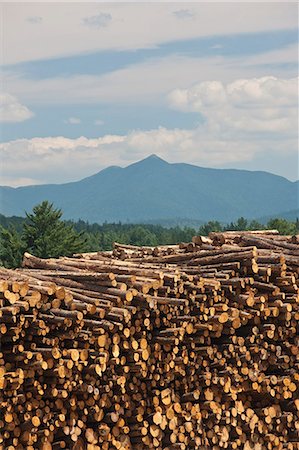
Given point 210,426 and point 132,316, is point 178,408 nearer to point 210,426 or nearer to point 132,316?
point 210,426

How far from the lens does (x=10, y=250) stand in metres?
33.1

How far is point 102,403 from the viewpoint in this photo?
9555 mm

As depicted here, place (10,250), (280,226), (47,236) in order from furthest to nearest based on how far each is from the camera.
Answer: (280,226) < (47,236) < (10,250)

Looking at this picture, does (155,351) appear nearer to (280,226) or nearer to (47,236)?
(47,236)

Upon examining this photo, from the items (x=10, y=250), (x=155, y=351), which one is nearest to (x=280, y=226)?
(x=10, y=250)

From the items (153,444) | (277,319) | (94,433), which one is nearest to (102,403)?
(94,433)

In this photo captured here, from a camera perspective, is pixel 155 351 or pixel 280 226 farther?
pixel 280 226

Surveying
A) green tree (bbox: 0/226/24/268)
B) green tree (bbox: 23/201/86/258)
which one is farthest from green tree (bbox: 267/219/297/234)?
green tree (bbox: 0/226/24/268)

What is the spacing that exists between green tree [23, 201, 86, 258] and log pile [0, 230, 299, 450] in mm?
21834

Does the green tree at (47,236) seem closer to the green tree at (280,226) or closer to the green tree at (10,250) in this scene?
the green tree at (10,250)

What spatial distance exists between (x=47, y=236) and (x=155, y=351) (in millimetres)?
24533

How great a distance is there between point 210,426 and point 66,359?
235cm

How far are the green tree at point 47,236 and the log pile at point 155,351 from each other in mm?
21834

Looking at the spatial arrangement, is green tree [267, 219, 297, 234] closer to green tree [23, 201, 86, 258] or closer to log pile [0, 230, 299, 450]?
green tree [23, 201, 86, 258]
